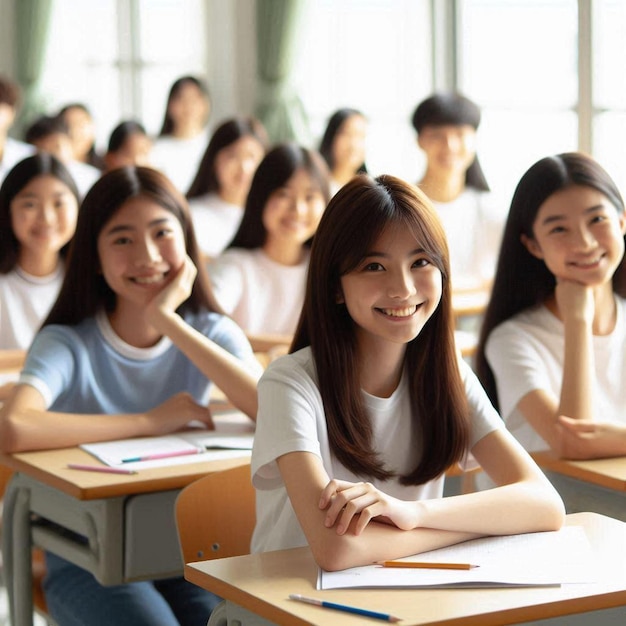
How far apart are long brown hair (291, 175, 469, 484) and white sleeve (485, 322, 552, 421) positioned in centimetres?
64

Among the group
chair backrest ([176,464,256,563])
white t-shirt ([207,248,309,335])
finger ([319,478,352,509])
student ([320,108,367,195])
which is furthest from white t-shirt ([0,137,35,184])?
finger ([319,478,352,509])

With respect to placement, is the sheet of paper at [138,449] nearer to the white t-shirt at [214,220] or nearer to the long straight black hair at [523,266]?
the long straight black hair at [523,266]

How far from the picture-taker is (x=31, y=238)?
395 cm

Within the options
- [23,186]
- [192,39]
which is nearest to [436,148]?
[23,186]

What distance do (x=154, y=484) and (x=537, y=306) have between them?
106 cm

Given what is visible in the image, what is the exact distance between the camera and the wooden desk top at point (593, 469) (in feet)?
7.48

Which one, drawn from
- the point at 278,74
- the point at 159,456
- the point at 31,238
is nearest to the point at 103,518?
the point at 159,456

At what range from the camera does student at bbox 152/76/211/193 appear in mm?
8672

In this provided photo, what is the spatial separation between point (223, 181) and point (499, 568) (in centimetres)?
474

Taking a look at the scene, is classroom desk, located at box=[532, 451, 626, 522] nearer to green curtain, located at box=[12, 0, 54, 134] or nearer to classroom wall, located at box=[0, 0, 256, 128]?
classroom wall, located at box=[0, 0, 256, 128]

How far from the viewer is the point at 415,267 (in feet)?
6.56

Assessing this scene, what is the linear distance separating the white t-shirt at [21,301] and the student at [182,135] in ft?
15.2

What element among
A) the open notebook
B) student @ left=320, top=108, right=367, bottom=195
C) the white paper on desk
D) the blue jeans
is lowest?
the blue jeans

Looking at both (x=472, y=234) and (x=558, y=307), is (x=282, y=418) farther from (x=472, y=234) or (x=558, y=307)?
(x=472, y=234)
